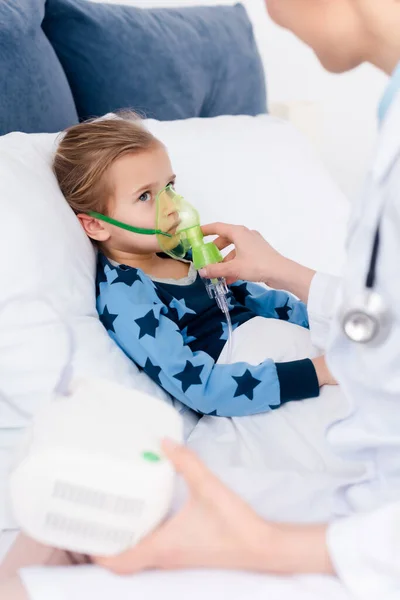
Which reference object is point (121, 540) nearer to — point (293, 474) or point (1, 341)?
point (293, 474)

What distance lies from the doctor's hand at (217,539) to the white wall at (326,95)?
2.22m

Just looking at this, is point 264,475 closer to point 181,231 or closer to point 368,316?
point 368,316

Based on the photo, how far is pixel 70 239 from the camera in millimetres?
1290

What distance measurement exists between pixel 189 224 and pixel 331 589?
83cm

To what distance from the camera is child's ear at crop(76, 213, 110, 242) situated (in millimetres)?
1443

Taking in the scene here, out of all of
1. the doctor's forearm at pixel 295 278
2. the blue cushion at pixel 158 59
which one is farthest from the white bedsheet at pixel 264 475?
the blue cushion at pixel 158 59

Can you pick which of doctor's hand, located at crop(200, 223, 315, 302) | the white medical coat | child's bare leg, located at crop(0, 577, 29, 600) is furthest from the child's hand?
child's bare leg, located at crop(0, 577, 29, 600)

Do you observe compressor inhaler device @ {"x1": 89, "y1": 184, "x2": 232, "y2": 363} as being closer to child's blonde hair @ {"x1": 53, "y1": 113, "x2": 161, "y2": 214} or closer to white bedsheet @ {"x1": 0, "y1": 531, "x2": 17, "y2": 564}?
child's blonde hair @ {"x1": 53, "y1": 113, "x2": 161, "y2": 214}

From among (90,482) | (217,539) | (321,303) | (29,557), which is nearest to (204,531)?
(217,539)

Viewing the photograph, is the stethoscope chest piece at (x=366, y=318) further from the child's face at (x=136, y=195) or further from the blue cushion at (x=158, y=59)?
the blue cushion at (x=158, y=59)

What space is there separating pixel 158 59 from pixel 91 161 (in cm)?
64

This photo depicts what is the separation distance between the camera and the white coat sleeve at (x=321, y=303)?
1165mm

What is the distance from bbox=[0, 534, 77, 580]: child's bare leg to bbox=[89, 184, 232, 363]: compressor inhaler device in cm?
62

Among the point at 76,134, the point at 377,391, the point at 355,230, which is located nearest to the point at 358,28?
the point at 355,230
